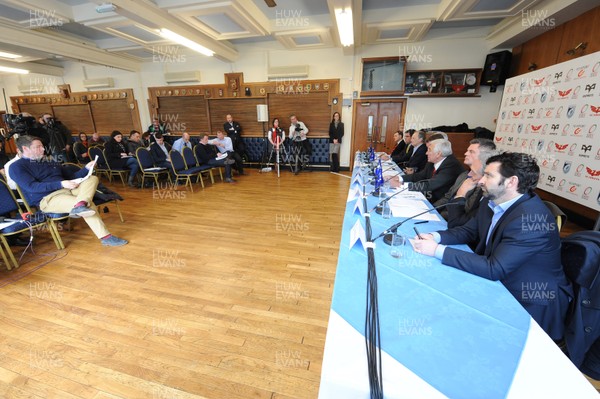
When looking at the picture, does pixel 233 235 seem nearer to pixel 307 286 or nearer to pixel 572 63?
pixel 307 286

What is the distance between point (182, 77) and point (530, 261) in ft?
29.1

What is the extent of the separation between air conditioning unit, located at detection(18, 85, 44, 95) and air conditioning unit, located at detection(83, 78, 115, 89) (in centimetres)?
237

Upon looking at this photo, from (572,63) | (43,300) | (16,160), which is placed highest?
(572,63)

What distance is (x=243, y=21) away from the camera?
4508mm

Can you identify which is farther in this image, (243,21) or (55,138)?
(55,138)

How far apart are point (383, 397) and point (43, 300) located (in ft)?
9.32

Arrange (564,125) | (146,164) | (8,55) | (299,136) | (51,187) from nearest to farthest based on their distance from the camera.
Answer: (51,187)
(564,125)
(146,164)
(8,55)
(299,136)

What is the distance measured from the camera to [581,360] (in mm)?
1063

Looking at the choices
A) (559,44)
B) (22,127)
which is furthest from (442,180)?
(22,127)

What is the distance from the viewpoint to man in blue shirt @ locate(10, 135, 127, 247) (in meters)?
2.64

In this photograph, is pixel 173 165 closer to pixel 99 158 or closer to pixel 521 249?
pixel 99 158

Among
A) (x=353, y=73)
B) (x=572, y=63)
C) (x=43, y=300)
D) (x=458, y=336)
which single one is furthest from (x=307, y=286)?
(x=353, y=73)

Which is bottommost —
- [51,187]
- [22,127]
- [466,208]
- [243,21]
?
[51,187]

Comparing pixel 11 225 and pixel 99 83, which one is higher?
pixel 99 83
